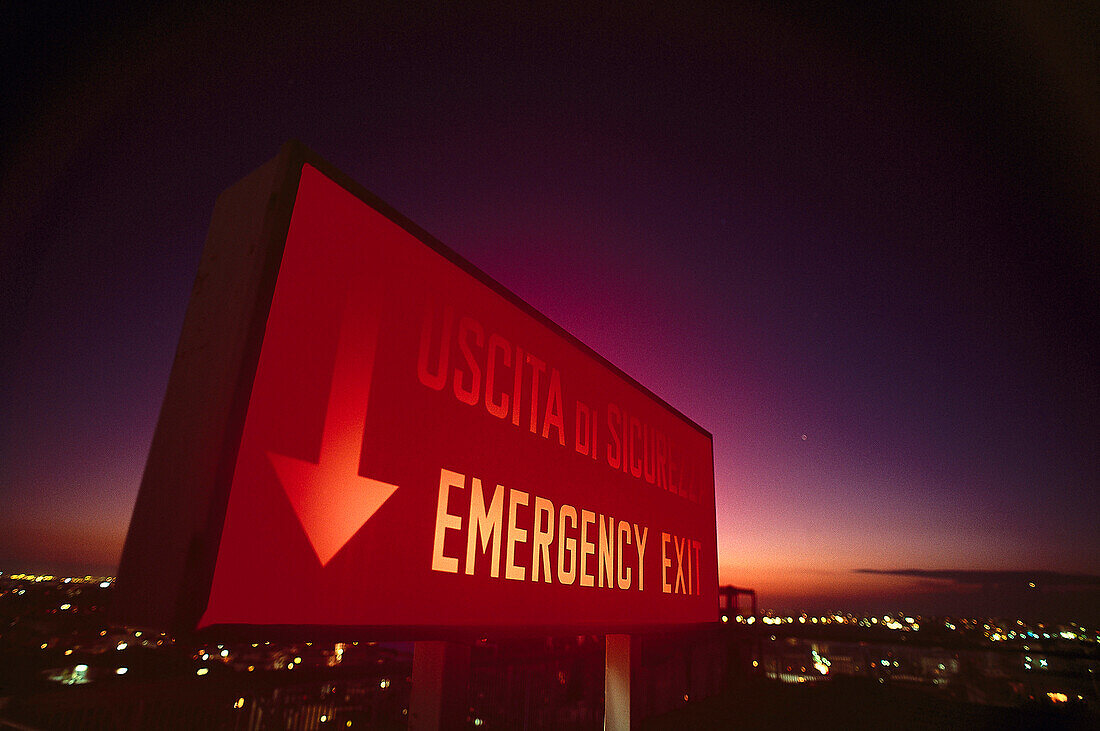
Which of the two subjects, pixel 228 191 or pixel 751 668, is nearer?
pixel 228 191

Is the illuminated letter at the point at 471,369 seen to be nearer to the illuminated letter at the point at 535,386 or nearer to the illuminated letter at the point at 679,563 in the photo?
the illuminated letter at the point at 535,386

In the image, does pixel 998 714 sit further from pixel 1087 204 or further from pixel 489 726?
pixel 489 726

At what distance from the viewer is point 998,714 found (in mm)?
8031

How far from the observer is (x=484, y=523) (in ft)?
8.40

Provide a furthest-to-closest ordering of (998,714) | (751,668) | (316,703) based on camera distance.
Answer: (751,668) → (998,714) → (316,703)

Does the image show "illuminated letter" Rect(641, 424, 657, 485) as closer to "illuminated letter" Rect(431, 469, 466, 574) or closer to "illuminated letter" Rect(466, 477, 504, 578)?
"illuminated letter" Rect(466, 477, 504, 578)

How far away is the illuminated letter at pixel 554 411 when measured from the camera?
10.4 ft

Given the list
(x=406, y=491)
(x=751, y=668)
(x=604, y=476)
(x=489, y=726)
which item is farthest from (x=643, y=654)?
(x=406, y=491)

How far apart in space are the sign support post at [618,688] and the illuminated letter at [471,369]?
8.90 feet

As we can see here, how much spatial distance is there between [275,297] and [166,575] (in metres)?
0.89

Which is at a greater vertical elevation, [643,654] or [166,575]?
[166,575]

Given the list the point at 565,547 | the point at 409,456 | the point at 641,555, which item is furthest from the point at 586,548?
the point at 409,456

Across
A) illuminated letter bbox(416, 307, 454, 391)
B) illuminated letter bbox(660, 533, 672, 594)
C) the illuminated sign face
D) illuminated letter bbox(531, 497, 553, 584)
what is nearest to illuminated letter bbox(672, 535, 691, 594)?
illuminated letter bbox(660, 533, 672, 594)

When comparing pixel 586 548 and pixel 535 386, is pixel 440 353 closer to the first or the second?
pixel 535 386
